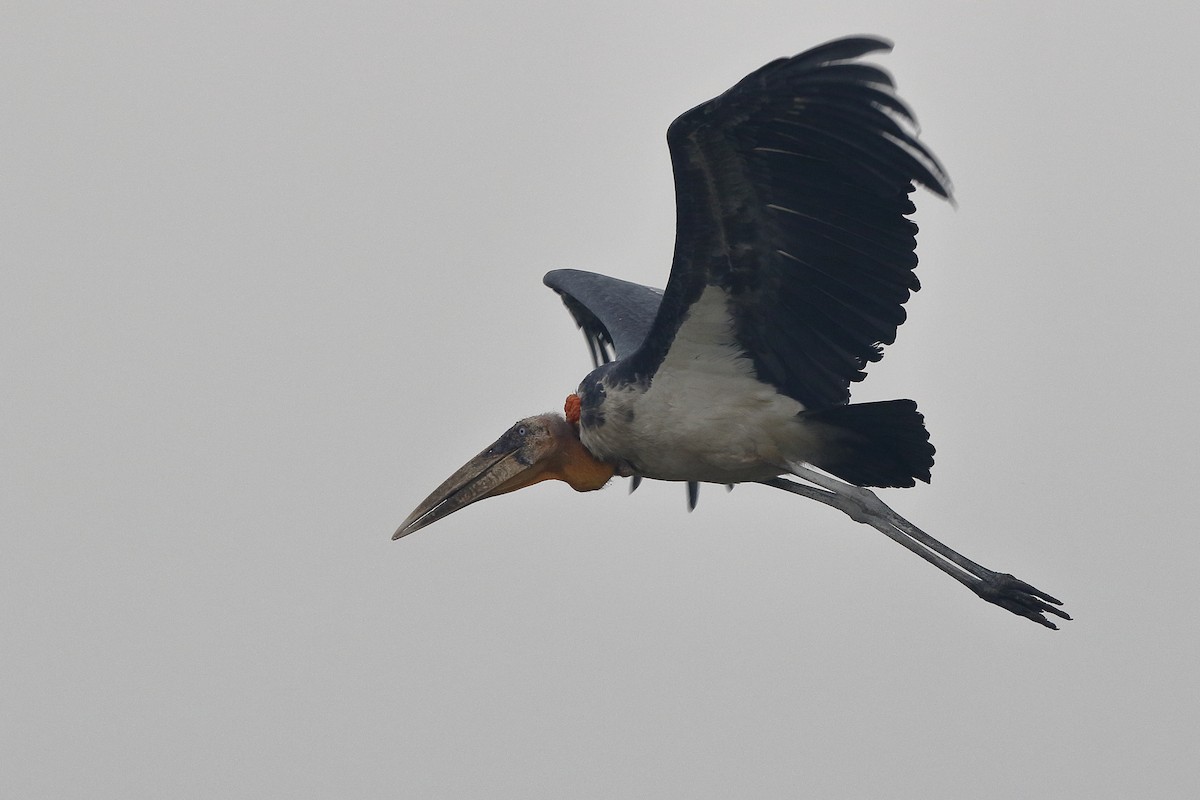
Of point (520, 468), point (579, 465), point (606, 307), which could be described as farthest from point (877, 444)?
point (606, 307)

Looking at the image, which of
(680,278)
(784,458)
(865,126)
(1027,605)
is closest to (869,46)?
(865,126)

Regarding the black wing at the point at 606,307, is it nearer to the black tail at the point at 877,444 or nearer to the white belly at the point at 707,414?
the white belly at the point at 707,414

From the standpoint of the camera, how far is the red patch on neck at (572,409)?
11984 mm

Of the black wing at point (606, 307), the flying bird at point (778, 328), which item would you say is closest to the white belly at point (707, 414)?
the flying bird at point (778, 328)

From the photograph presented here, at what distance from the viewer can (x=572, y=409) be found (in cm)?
1202

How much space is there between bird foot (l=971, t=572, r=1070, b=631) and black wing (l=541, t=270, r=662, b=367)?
9.17 feet

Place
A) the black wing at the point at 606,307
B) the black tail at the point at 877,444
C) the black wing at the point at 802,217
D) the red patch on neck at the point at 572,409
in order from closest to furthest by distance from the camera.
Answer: the black wing at the point at 802,217
the black tail at the point at 877,444
the red patch on neck at the point at 572,409
the black wing at the point at 606,307

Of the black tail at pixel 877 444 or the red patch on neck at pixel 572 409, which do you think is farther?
the red patch on neck at pixel 572 409

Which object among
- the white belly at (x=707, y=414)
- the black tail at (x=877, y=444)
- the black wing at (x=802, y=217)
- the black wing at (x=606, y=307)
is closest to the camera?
the black wing at (x=802, y=217)

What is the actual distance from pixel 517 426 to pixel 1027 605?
11.1 ft

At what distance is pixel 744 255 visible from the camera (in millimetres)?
10453

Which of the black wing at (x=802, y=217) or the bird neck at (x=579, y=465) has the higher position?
the black wing at (x=802, y=217)

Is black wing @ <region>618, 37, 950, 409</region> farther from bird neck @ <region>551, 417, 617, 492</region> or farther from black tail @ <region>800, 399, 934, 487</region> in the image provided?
bird neck @ <region>551, 417, 617, 492</region>

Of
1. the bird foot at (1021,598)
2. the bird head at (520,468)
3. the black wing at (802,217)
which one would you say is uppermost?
the black wing at (802,217)
